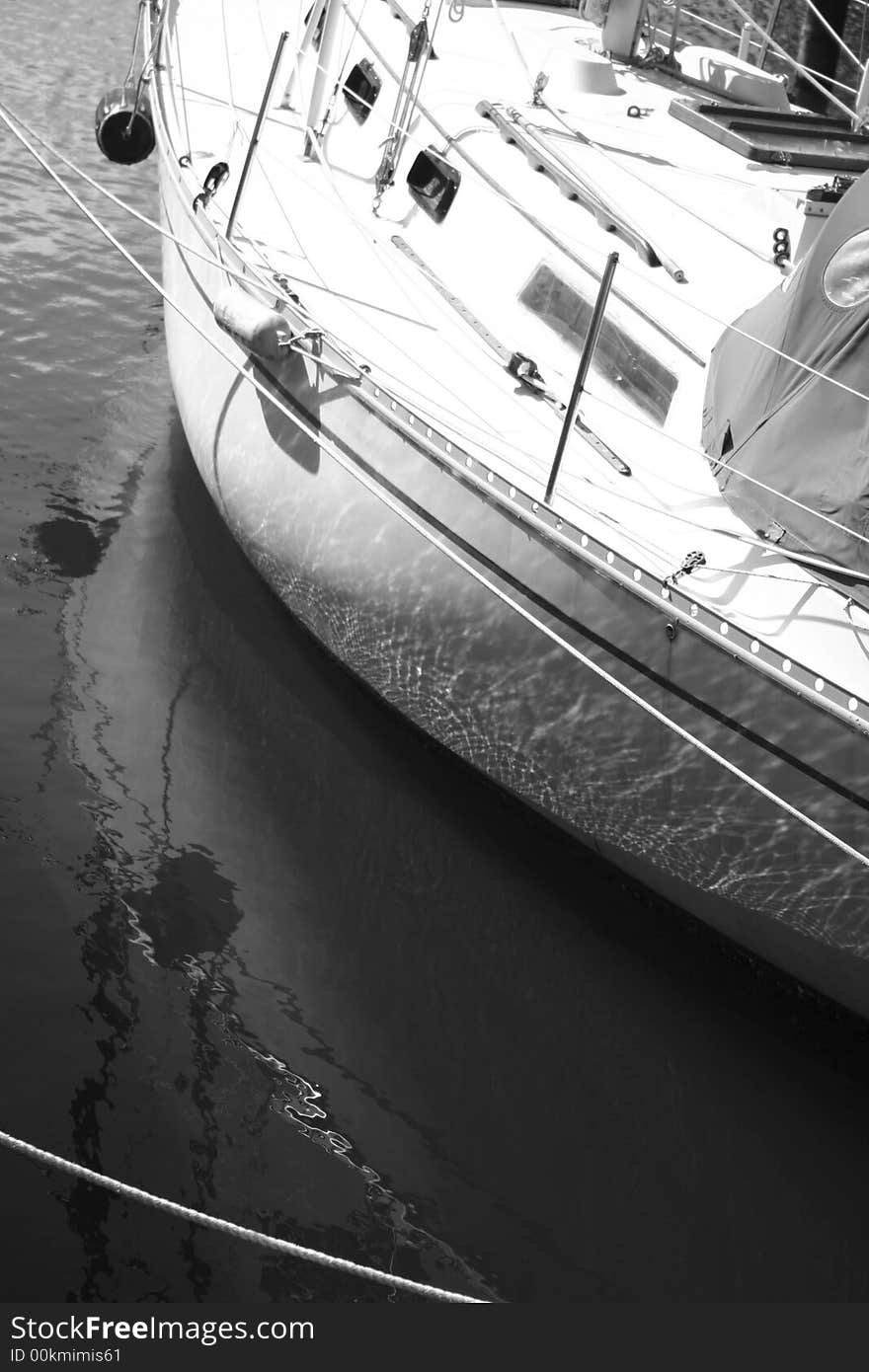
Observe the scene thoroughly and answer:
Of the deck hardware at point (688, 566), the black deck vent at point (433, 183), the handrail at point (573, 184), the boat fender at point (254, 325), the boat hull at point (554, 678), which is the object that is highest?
the handrail at point (573, 184)

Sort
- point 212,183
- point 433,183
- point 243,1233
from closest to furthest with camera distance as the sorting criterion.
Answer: point 243,1233 < point 433,183 < point 212,183

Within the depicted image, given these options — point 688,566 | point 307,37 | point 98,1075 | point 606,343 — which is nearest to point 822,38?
point 307,37

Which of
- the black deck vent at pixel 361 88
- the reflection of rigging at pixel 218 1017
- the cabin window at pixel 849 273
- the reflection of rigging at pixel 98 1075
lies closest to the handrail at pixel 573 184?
the black deck vent at pixel 361 88

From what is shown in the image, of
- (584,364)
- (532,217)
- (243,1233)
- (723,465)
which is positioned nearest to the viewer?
(243,1233)

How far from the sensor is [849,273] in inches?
195

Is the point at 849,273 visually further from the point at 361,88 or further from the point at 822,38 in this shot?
the point at 822,38

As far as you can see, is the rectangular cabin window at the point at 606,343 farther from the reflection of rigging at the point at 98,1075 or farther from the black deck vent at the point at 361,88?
the reflection of rigging at the point at 98,1075

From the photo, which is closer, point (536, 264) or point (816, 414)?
point (816, 414)

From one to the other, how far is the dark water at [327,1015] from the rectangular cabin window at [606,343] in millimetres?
1706

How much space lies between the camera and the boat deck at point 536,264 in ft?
16.7

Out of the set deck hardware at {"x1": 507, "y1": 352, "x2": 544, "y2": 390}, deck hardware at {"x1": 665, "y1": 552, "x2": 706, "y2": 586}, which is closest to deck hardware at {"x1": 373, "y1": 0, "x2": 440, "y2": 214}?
deck hardware at {"x1": 507, "y1": 352, "x2": 544, "y2": 390}

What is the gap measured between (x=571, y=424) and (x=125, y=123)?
4397 mm

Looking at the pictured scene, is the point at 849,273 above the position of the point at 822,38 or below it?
below

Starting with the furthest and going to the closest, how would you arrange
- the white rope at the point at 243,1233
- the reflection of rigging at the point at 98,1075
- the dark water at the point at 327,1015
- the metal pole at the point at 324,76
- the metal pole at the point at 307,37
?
the metal pole at the point at 307,37 < the metal pole at the point at 324,76 < the dark water at the point at 327,1015 < the reflection of rigging at the point at 98,1075 < the white rope at the point at 243,1233
